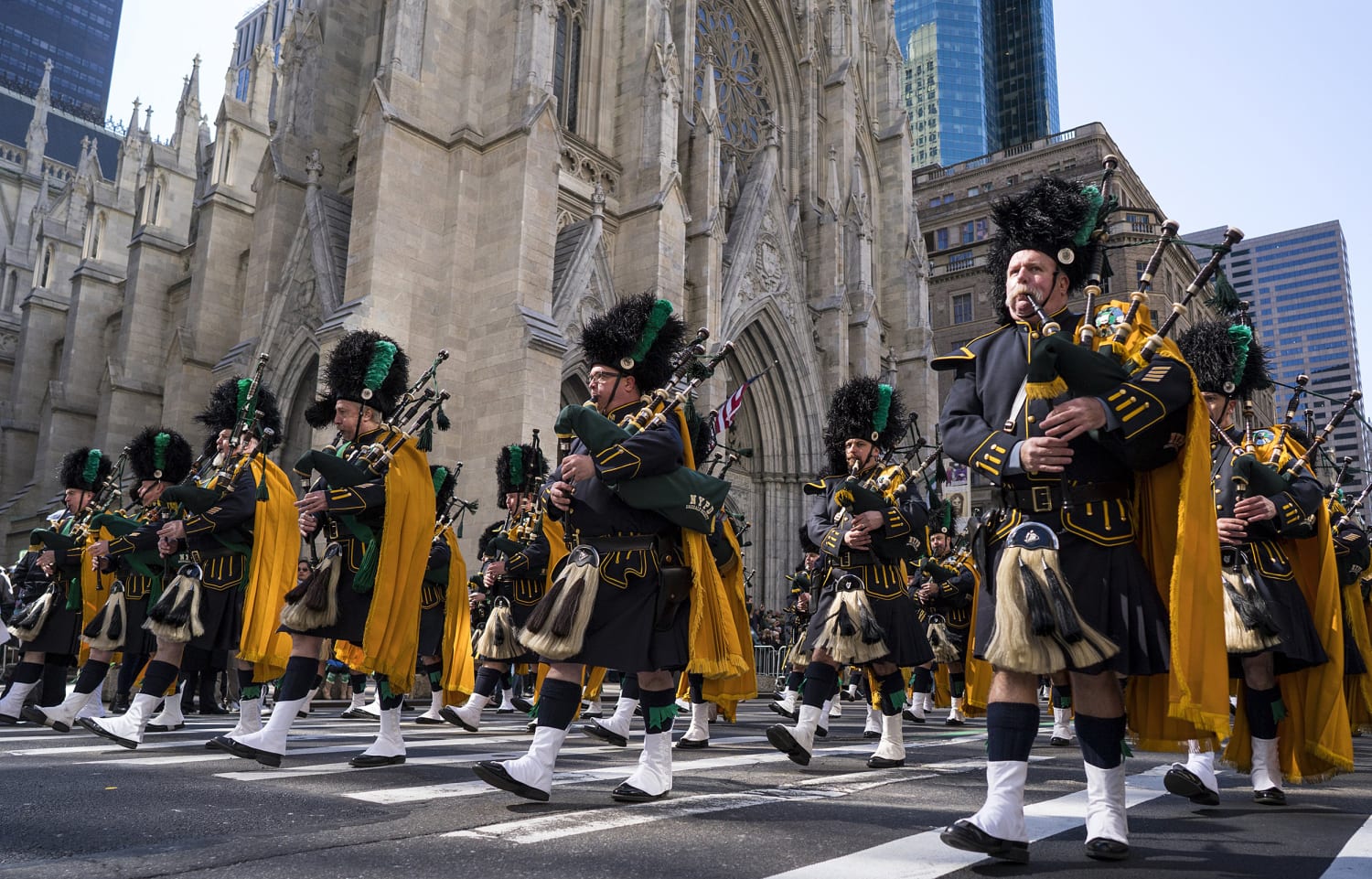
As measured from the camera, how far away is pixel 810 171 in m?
30.3

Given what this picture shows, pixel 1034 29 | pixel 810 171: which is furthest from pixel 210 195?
pixel 1034 29

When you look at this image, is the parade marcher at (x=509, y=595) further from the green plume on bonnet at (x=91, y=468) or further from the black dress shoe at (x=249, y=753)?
the green plume on bonnet at (x=91, y=468)

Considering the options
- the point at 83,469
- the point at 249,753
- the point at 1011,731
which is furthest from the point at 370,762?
the point at 83,469

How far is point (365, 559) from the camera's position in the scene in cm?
582

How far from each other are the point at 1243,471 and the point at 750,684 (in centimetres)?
348

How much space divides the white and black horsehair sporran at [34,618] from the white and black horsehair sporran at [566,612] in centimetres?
645

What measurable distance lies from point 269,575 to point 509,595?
9.54ft

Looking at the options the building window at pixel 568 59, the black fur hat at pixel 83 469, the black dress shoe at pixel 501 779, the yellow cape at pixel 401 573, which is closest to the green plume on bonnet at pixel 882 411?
the yellow cape at pixel 401 573

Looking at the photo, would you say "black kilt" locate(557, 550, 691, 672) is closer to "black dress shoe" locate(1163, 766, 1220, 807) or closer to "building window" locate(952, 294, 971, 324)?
"black dress shoe" locate(1163, 766, 1220, 807)

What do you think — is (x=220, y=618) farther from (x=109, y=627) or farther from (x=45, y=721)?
(x=45, y=721)

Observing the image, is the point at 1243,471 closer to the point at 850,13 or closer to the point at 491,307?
the point at 491,307

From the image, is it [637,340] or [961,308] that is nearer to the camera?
[637,340]

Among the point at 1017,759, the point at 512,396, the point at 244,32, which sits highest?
the point at 244,32

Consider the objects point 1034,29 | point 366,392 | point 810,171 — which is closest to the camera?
point 366,392
